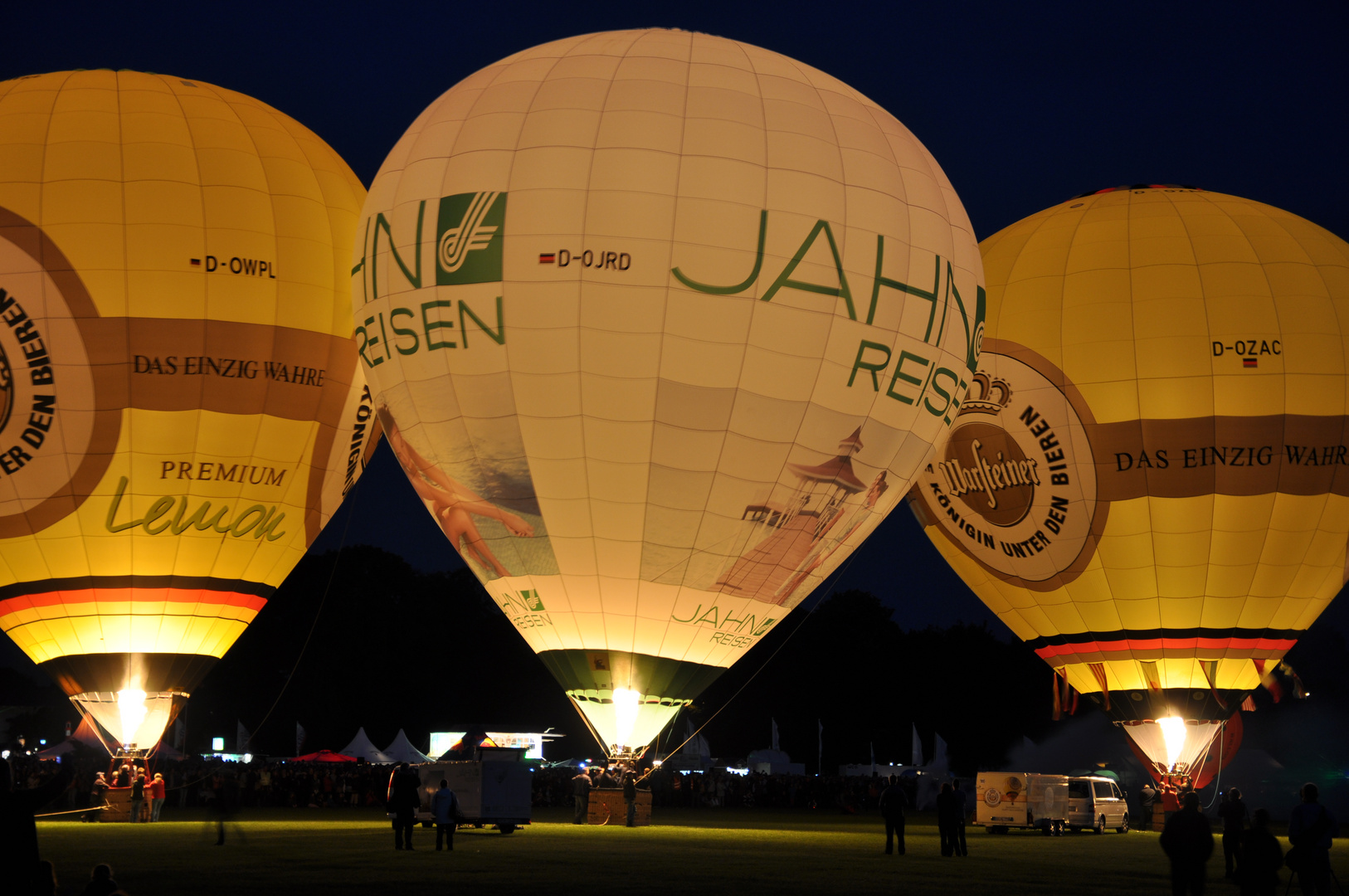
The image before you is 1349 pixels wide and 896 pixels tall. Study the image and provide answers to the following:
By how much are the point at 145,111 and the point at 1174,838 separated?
1954cm

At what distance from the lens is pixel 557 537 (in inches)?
798

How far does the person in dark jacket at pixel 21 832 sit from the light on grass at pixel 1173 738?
22.2m

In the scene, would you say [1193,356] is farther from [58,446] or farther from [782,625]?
[782,625]

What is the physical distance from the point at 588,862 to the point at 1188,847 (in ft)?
19.9

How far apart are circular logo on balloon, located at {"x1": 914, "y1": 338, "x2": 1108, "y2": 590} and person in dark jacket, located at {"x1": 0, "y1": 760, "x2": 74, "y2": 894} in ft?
68.1

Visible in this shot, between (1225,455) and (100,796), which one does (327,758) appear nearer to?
(100,796)

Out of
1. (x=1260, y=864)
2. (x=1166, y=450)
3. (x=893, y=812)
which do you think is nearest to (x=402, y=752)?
(x=1166, y=450)

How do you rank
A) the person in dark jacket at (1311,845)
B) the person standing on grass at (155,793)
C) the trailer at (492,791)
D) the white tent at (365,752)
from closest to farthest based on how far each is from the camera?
1. the person in dark jacket at (1311,845)
2. the trailer at (492,791)
3. the person standing on grass at (155,793)
4. the white tent at (365,752)

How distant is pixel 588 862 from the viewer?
602 inches

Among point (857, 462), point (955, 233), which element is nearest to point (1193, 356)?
point (955, 233)

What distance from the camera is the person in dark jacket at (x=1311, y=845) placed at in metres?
12.0

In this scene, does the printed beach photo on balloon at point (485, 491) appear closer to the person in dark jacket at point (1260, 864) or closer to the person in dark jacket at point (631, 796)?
the person in dark jacket at point (631, 796)

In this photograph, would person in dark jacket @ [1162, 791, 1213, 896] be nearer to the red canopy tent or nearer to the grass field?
the grass field

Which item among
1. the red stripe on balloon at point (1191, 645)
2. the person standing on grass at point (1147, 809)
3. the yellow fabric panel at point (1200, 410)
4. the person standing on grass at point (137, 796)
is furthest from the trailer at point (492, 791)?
the person standing on grass at point (1147, 809)
